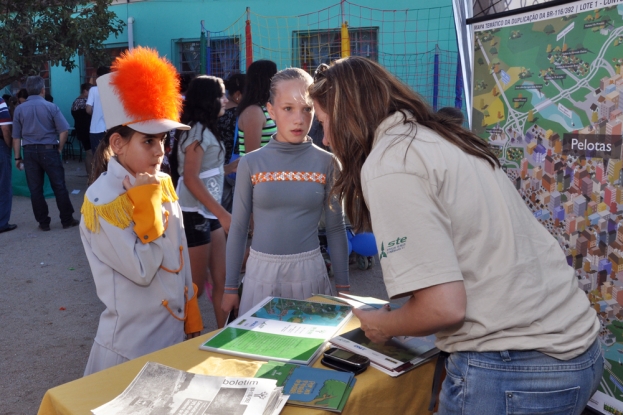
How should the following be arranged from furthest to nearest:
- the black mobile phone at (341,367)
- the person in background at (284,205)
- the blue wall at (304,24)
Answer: the blue wall at (304,24) → the person in background at (284,205) → the black mobile phone at (341,367)

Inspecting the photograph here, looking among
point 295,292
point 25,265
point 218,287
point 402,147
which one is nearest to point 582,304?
point 402,147

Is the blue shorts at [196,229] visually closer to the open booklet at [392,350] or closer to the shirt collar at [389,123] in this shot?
the open booklet at [392,350]

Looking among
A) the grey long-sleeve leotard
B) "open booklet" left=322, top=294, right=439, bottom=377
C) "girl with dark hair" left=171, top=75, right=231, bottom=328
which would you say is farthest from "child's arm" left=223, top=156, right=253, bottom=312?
"open booklet" left=322, top=294, right=439, bottom=377

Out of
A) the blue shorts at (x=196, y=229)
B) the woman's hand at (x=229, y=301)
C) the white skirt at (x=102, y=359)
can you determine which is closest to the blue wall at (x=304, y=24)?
the blue shorts at (x=196, y=229)

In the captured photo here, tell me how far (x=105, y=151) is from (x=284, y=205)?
78cm

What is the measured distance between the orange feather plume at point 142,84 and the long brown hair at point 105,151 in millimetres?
100

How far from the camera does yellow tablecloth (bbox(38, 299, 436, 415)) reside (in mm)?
1563

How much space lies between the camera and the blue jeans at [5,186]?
26.0 ft

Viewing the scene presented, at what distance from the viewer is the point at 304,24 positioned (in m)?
10.9

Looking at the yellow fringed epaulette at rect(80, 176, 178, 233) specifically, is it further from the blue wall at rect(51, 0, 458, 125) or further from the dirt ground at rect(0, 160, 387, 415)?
the blue wall at rect(51, 0, 458, 125)

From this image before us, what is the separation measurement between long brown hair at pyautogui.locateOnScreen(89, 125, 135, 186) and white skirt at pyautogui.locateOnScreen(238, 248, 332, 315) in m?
0.76

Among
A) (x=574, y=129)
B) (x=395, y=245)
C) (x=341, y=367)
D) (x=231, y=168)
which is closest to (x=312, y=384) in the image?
(x=341, y=367)

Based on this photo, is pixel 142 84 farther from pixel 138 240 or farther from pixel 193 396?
pixel 193 396

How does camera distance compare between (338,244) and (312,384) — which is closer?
(312,384)
